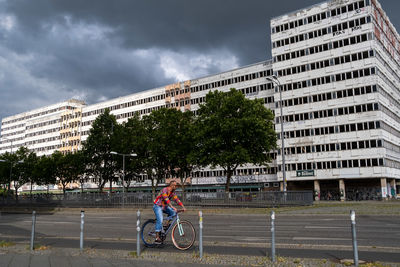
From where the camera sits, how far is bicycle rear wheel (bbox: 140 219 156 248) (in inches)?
398

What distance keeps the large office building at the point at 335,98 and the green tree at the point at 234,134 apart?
14070 mm

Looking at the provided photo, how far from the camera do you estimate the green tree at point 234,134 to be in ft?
128

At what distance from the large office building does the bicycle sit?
46.1 m

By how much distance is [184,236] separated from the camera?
9.64 meters

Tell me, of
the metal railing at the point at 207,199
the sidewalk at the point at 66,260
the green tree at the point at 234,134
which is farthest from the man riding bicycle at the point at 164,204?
the green tree at the point at 234,134

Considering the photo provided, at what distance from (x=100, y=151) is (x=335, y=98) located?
1554 inches

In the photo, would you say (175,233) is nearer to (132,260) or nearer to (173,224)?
(173,224)

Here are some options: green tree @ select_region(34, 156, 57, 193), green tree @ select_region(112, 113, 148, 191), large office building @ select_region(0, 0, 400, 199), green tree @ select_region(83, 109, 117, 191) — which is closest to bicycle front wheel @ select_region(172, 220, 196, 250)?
green tree @ select_region(112, 113, 148, 191)

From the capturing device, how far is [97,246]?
10719 millimetres

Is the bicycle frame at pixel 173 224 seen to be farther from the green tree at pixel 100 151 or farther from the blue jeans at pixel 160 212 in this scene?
the green tree at pixel 100 151

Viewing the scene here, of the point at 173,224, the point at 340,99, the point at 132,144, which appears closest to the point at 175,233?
the point at 173,224

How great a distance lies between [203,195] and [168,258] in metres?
25.1

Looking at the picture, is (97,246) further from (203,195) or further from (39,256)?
(203,195)

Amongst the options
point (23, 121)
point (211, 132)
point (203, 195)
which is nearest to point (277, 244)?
point (203, 195)
